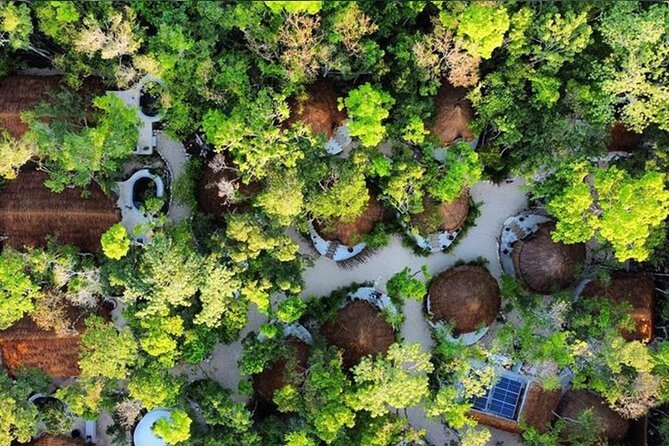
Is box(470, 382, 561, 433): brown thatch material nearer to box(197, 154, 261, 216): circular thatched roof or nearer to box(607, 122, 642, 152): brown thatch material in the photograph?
box(607, 122, 642, 152): brown thatch material

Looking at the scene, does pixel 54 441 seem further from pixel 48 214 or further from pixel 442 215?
pixel 442 215

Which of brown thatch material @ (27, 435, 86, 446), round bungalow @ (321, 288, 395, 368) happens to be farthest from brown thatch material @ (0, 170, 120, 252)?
round bungalow @ (321, 288, 395, 368)

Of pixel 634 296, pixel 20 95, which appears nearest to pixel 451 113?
pixel 634 296

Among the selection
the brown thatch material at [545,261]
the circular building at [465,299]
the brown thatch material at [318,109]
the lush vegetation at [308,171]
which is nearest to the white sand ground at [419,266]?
Answer: the circular building at [465,299]

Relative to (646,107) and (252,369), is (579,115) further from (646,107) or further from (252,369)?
(252,369)

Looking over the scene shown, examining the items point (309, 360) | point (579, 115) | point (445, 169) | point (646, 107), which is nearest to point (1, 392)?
point (309, 360)

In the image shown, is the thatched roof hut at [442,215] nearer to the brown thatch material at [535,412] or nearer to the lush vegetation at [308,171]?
the lush vegetation at [308,171]
